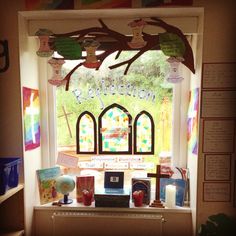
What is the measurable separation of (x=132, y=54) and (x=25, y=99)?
741mm

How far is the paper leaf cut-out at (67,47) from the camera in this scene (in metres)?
1.45

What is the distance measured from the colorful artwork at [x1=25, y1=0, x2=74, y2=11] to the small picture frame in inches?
41.3

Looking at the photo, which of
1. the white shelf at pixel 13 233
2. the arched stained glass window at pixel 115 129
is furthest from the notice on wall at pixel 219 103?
the white shelf at pixel 13 233

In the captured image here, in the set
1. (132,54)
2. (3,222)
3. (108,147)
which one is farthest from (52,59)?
(3,222)

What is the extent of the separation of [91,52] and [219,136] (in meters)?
0.90

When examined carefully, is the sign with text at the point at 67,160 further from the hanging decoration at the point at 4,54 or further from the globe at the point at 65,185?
the hanging decoration at the point at 4,54

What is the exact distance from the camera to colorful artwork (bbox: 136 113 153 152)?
1.64 metres

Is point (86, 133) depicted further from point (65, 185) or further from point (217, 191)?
point (217, 191)

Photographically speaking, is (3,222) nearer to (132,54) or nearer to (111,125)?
(111,125)

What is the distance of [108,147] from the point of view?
5.45 ft

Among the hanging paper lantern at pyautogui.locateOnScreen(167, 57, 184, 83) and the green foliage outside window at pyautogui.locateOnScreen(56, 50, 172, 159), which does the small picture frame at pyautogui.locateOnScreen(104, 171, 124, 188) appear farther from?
the hanging paper lantern at pyautogui.locateOnScreen(167, 57, 184, 83)

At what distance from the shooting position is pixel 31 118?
1.54 m

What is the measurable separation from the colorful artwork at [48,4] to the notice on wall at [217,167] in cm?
117

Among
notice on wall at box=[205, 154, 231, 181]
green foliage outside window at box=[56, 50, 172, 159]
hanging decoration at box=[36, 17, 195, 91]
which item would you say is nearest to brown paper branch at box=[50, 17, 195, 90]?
hanging decoration at box=[36, 17, 195, 91]
